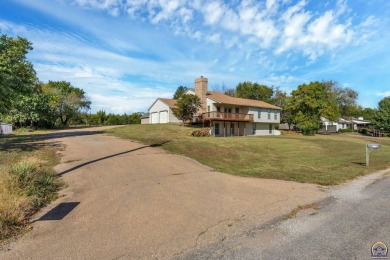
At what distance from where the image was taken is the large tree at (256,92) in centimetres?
6244

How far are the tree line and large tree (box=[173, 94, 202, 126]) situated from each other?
15789 mm

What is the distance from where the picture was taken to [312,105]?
154 feet

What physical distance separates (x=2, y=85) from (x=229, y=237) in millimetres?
14595

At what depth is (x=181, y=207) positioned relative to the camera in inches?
257

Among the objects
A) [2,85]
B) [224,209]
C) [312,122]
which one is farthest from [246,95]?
[224,209]

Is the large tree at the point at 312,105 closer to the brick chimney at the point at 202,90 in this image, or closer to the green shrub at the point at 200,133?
the brick chimney at the point at 202,90

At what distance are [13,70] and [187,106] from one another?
789 inches

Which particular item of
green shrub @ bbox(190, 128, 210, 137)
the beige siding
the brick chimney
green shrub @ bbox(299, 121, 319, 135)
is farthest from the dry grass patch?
green shrub @ bbox(299, 121, 319, 135)

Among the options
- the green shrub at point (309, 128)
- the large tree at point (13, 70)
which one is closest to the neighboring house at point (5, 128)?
the large tree at point (13, 70)

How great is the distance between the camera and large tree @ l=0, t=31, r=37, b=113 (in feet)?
47.3

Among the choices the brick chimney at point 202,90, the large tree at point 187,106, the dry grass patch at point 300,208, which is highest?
the brick chimney at point 202,90

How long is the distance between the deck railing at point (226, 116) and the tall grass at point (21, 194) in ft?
85.9

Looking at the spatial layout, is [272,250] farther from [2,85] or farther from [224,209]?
[2,85]

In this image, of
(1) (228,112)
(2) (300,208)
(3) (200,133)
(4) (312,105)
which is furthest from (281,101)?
(2) (300,208)
